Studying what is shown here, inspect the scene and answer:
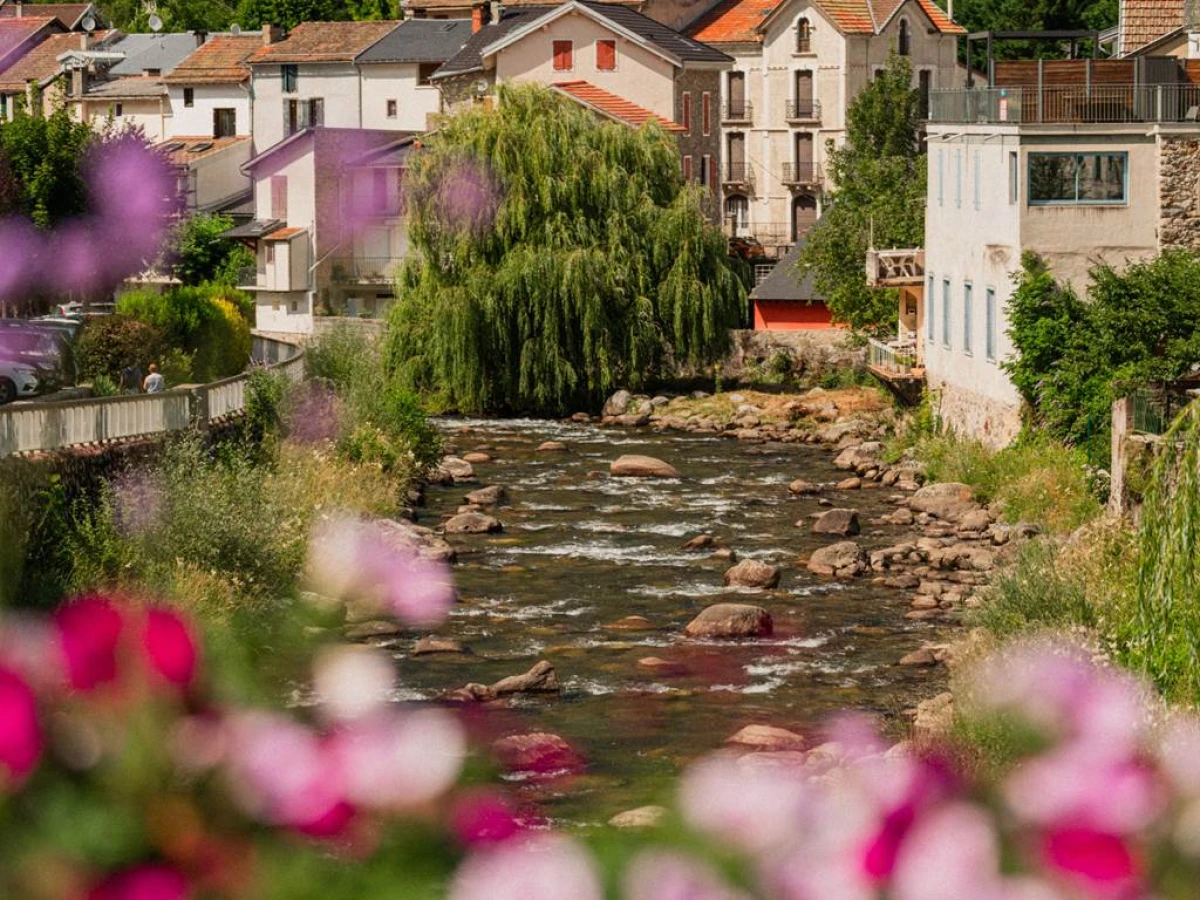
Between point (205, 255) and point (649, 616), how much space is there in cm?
4787

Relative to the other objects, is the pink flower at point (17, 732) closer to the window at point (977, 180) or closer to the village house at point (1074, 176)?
the village house at point (1074, 176)

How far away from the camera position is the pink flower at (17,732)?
355 centimetres

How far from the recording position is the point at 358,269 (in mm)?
70188

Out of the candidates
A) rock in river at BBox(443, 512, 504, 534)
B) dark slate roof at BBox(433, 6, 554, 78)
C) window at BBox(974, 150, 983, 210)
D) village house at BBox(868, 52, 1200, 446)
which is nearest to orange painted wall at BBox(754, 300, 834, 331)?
dark slate roof at BBox(433, 6, 554, 78)

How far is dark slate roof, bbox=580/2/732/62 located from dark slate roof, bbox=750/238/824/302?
1129 centimetres

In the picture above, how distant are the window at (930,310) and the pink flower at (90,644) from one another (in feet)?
143

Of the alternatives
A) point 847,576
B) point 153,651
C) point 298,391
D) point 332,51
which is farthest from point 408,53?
point 153,651

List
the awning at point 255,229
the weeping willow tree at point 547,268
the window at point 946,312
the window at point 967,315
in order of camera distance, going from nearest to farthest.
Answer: the window at point 967,315
the window at point 946,312
the weeping willow tree at point 547,268
the awning at point 255,229

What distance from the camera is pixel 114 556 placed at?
80.9 feet

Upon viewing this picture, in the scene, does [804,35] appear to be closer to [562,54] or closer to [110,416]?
[562,54]

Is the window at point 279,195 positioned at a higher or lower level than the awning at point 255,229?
higher

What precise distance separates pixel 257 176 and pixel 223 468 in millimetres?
45503

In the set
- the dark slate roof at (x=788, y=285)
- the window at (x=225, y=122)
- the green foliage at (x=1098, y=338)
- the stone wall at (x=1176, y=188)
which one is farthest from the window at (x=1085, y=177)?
the window at (x=225, y=122)

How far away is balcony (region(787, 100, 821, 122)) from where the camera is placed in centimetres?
7481
